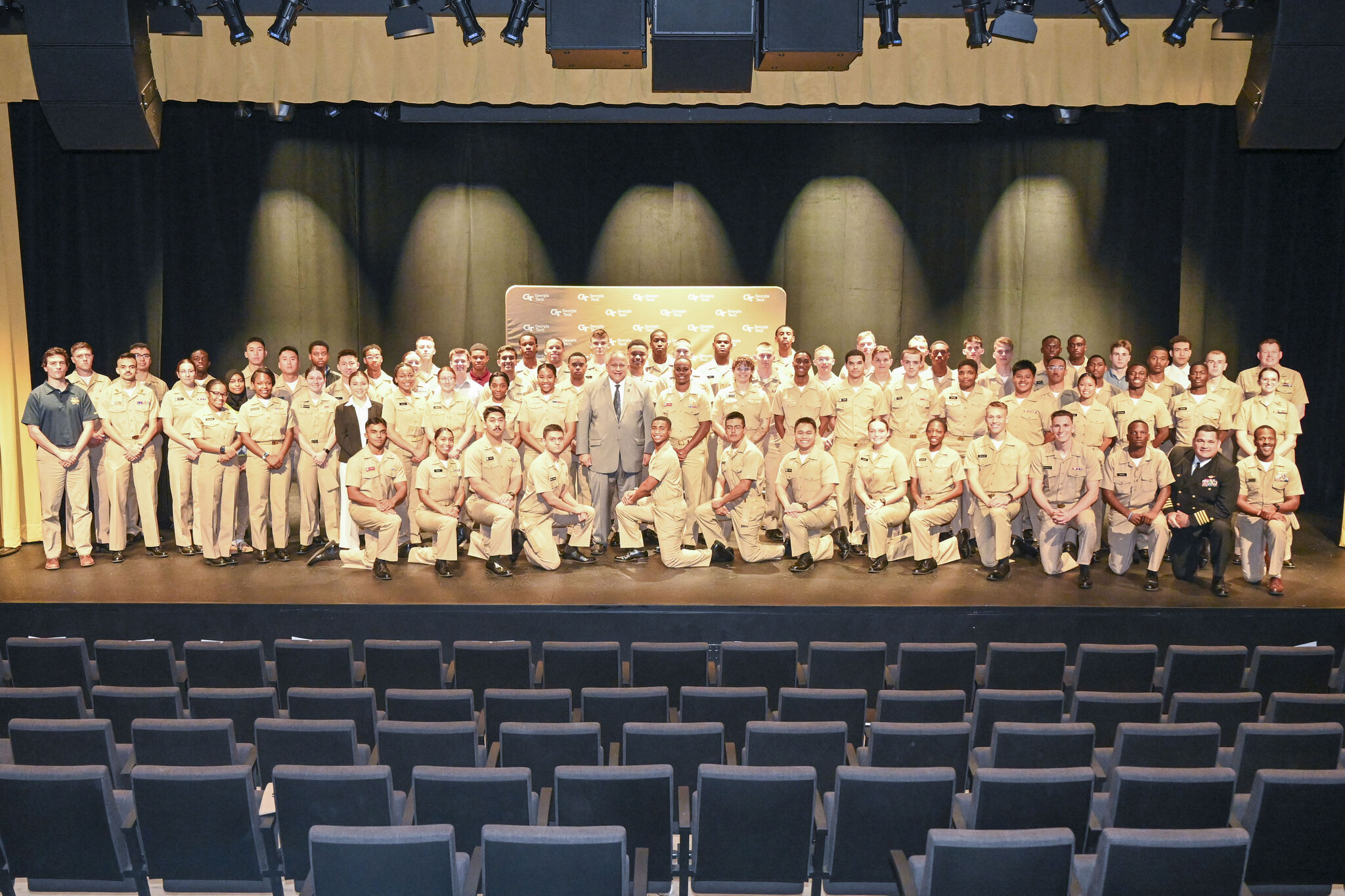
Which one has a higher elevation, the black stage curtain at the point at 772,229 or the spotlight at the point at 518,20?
the spotlight at the point at 518,20

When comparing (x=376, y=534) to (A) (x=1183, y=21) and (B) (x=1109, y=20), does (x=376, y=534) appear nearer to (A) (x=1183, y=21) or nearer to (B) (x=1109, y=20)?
(B) (x=1109, y=20)

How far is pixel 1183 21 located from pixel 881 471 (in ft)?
12.3

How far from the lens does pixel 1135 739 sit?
4.27 meters

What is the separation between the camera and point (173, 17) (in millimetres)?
7684

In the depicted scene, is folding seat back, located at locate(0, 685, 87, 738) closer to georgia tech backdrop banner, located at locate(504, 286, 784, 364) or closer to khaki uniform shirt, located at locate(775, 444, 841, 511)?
khaki uniform shirt, located at locate(775, 444, 841, 511)

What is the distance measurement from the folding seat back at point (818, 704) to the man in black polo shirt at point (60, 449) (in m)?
5.81

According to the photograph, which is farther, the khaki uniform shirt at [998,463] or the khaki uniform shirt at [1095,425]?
the khaki uniform shirt at [1095,425]

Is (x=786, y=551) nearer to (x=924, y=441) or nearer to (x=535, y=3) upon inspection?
(x=924, y=441)

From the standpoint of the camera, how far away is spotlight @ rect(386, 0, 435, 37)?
7410 mm

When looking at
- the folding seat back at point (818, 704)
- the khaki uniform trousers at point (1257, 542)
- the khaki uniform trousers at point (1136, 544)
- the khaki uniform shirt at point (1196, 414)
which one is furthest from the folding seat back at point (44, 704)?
the khaki uniform shirt at point (1196, 414)

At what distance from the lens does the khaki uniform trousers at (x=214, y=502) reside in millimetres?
8008

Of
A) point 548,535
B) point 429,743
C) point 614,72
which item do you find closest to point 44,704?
point 429,743

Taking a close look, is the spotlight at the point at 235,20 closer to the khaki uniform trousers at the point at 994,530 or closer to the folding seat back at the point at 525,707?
the folding seat back at the point at 525,707

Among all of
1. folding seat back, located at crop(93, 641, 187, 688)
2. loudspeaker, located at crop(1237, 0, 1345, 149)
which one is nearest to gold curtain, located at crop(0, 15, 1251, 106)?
loudspeaker, located at crop(1237, 0, 1345, 149)
